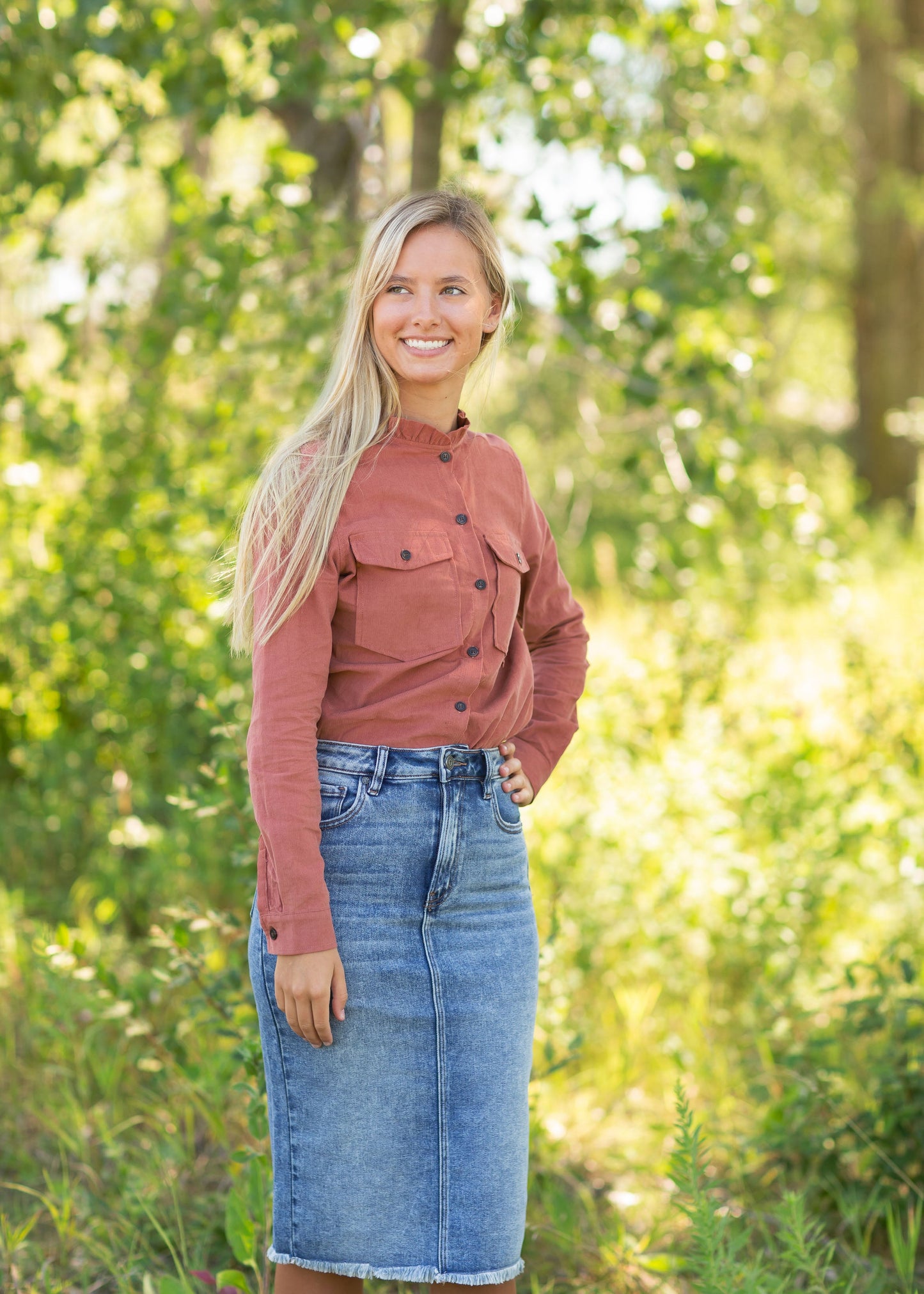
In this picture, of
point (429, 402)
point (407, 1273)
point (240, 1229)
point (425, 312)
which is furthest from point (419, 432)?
point (240, 1229)

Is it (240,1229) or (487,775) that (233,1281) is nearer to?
(240,1229)

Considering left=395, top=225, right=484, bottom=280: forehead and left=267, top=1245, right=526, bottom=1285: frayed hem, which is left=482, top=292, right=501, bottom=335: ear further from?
left=267, top=1245, right=526, bottom=1285: frayed hem

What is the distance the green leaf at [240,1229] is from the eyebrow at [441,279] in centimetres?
157

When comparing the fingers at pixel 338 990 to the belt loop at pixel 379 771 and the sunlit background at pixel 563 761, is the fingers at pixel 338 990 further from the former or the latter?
the sunlit background at pixel 563 761

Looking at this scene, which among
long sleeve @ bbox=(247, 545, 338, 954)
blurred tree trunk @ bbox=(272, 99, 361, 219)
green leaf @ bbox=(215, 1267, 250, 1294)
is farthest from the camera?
blurred tree trunk @ bbox=(272, 99, 361, 219)

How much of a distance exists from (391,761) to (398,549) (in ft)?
1.01

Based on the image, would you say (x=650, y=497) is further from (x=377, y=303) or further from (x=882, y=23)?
(x=882, y=23)

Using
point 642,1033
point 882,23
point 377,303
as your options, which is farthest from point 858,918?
point 882,23

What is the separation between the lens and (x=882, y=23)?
8203 mm

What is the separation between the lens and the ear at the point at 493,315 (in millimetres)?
2014

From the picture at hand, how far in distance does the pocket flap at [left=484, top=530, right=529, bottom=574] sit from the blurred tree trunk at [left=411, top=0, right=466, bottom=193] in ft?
8.49

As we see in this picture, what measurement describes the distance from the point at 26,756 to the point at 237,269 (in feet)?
5.65

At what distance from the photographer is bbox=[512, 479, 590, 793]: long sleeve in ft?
6.67

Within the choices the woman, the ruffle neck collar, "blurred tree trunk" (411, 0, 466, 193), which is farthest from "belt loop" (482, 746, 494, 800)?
"blurred tree trunk" (411, 0, 466, 193)
